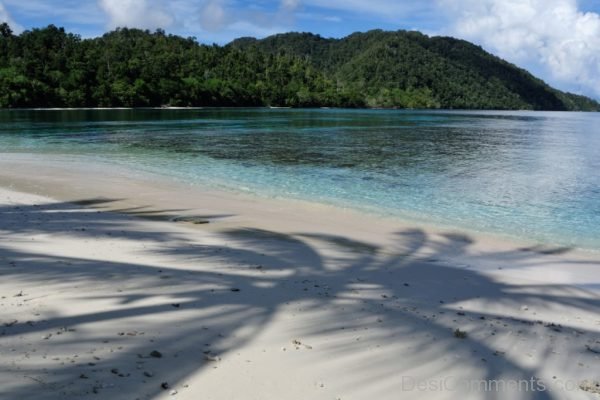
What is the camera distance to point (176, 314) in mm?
5789

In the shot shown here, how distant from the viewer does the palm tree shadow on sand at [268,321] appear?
450 cm

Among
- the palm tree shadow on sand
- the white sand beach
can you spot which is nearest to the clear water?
the white sand beach

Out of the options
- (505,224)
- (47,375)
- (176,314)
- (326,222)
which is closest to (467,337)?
(176,314)

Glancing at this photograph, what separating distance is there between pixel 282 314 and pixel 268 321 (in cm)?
30

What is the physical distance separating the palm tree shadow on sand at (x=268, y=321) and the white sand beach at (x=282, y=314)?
2 centimetres

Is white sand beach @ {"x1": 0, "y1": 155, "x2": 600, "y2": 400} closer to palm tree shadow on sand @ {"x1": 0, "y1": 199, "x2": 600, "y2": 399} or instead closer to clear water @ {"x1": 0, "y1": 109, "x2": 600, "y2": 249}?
palm tree shadow on sand @ {"x1": 0, "y1": 199, "x2": 600, "y2": 399}

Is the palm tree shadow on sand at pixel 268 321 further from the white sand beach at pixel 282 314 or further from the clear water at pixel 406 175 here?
the clear water at pixel 406 175

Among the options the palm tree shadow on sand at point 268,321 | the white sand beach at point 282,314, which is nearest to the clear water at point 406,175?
the white sand beach at point 282,314

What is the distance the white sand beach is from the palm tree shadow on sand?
0.07ft

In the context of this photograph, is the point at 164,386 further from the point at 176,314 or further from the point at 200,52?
the point at 200,52

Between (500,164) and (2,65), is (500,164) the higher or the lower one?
the lower one

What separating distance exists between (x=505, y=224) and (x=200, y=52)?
192705 millimetres

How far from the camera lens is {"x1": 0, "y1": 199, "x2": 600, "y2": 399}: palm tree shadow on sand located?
4.50 m

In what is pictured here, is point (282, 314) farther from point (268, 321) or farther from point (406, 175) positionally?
point (406, 175)
